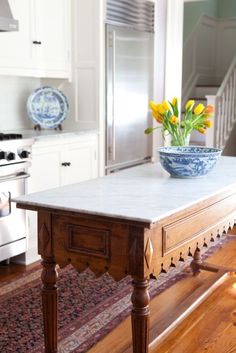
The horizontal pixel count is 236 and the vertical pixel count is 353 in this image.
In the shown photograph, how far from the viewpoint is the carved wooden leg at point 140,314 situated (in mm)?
1874

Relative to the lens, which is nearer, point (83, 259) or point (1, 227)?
point (83, 259)

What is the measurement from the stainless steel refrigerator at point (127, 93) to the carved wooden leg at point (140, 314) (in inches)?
106

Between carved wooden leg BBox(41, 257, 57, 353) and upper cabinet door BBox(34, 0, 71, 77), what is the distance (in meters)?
2.37

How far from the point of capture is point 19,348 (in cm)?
245

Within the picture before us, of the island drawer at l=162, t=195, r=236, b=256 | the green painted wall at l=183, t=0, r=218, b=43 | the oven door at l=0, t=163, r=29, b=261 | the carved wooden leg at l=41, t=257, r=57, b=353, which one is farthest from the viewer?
the green painted wall at l=183, t=0, r=218, b=43

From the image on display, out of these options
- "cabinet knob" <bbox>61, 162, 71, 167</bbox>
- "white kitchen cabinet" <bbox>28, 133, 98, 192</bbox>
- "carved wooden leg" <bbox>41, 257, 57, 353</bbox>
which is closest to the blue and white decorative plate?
"white kitchen cabinet" <bbox>28, 133, 98, 192</bbox>

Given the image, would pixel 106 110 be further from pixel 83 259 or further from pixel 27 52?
pixel 83 259

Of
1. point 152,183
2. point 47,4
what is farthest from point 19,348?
point 47,4

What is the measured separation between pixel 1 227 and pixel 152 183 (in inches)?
58.7

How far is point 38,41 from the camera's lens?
4.00 meters

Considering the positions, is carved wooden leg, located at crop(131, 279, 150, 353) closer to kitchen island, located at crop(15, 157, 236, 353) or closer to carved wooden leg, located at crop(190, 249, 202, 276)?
kitchen island, located at crop(15, 157, 236, 353)

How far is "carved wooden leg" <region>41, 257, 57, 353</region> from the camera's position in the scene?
2119 millimetres

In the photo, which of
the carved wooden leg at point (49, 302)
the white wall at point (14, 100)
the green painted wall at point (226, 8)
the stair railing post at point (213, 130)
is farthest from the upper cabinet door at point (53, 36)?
the green painted wall at point (226, 8)

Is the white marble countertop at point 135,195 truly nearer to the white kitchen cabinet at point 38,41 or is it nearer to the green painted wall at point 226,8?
the white kitchen cabinet at point 38,41
